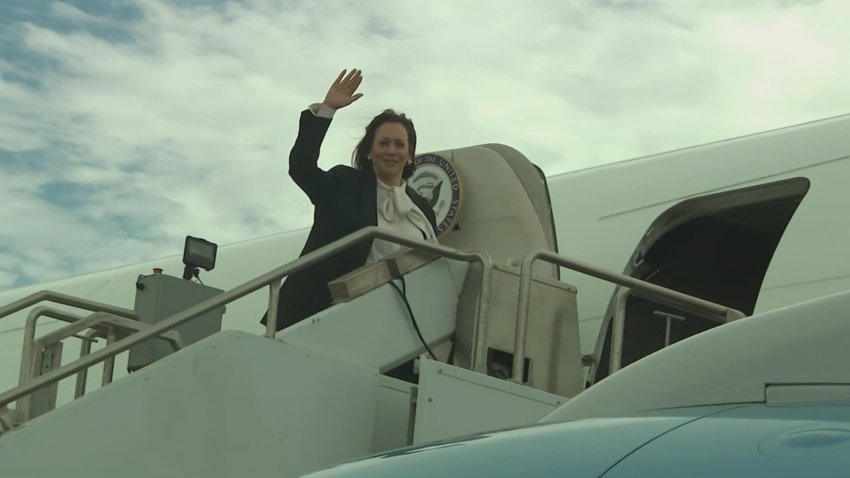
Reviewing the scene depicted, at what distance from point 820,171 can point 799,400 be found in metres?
5.38

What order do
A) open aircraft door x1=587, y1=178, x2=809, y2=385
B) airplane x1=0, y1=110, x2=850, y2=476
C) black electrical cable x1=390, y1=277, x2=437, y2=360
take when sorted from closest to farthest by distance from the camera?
airplane x1=0, y1=110, x2=850, y2=476 < black electrical cable x1=390, y1=277, x2=437, y2=360 < open aircraft door x1=587, y1=178, x2=809, y2=385

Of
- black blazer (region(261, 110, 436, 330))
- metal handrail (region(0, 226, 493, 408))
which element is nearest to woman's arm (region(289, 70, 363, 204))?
black blazer (region(261, 110, 436, 330))

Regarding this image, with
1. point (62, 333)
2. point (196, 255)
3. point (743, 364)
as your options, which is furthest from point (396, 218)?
point (743, 364)

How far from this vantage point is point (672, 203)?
8602 mm

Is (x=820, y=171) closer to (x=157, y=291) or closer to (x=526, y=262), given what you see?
(x=526, y=262)

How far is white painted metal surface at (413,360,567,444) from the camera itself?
5.98 meters

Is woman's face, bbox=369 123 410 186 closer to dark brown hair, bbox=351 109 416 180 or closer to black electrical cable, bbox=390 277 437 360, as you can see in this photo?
dark brown hair, bbox=351 109 416 180

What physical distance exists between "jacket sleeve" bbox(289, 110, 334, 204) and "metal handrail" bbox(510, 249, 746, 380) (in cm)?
124

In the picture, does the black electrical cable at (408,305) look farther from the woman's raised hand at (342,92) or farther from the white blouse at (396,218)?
the woman's raised hand at (342,92)

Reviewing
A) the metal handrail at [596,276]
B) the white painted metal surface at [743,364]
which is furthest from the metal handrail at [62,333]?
the white painted metal surface at [743,364]

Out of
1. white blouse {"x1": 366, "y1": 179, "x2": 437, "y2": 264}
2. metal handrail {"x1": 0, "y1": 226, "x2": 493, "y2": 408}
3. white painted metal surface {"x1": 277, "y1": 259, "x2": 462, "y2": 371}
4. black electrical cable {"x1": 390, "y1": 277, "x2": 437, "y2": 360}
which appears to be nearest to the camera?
metal handrail {"x1": 0, "y1": 226, "x2": 493, "y2": 408}

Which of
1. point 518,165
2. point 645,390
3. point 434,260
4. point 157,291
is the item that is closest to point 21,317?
point 157,291

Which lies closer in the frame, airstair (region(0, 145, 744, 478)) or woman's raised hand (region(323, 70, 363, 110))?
airstair (region(0, 145, 744, 478))

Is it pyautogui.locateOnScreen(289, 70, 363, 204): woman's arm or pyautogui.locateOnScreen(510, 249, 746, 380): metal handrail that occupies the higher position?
pyautogui.locateOnScreen(289, 70, 363, 204): woman's arm
